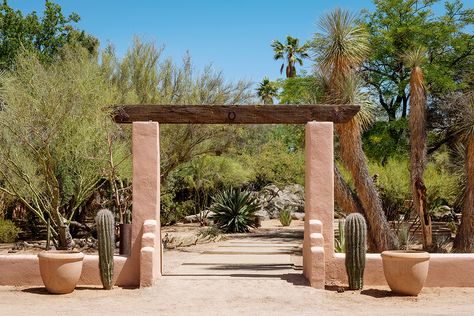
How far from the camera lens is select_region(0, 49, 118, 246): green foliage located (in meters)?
16.5

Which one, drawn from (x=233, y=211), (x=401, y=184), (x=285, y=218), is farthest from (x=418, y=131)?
(x=285, y=218)

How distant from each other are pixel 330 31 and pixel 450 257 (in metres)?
7.68

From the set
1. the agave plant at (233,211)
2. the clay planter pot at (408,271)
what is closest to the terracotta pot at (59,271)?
the clay planter pot at (408,271)

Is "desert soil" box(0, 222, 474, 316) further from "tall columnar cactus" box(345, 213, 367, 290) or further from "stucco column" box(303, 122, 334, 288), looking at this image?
"stucco column" box(303, 122, 334, 288)

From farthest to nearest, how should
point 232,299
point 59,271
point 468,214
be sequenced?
point 468,214
point 59,271
point 232,299

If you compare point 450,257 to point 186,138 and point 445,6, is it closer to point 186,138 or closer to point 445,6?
point 186,138

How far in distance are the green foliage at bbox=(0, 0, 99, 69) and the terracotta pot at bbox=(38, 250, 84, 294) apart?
2198 centimetres

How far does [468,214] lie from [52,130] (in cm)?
1166

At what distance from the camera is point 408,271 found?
1093 centimetres

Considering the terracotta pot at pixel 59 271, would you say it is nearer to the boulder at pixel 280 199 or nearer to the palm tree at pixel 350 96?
the palm tree at pixel 350 96

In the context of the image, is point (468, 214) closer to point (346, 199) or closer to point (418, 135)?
point (418, 135)

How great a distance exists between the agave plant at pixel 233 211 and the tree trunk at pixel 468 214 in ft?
34.8

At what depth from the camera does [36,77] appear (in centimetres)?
1698

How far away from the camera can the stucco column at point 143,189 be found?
11.9m
